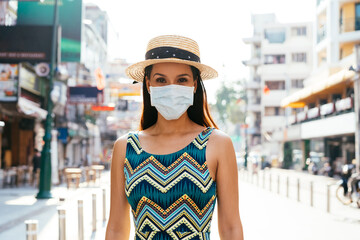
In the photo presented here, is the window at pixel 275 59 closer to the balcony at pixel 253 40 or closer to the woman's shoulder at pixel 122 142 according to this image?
the balcony at pixel 253 40

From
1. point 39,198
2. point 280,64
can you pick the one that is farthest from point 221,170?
point 280,64

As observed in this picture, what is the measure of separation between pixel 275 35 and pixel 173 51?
73242 mm

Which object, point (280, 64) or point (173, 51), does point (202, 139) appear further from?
point (280, 64)

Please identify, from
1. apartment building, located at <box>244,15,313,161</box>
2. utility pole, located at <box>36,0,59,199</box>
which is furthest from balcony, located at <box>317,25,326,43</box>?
utility pole, located at <box>36,0,59,199</box>

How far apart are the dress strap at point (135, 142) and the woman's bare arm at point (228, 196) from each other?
42 centimetres

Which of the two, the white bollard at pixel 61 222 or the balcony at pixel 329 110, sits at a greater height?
the balcony at pixel 329 110

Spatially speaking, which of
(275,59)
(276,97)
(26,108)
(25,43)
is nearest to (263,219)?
(25,43)

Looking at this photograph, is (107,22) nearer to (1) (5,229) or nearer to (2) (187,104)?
(1) (5,229)

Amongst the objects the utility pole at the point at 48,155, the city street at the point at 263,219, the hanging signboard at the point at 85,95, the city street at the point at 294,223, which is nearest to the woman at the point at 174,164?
the city street at the point at 263,219

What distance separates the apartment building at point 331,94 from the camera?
114 ft

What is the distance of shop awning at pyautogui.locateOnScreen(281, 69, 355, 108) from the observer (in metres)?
31.5

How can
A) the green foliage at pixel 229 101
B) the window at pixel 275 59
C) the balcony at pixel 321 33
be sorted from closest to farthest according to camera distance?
the balcony at pixel 321 33 < the window at pixel 275 59 < the green foliage at pixel 229 101

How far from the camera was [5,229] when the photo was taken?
1130cm

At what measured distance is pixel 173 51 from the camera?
2822 millimetres
